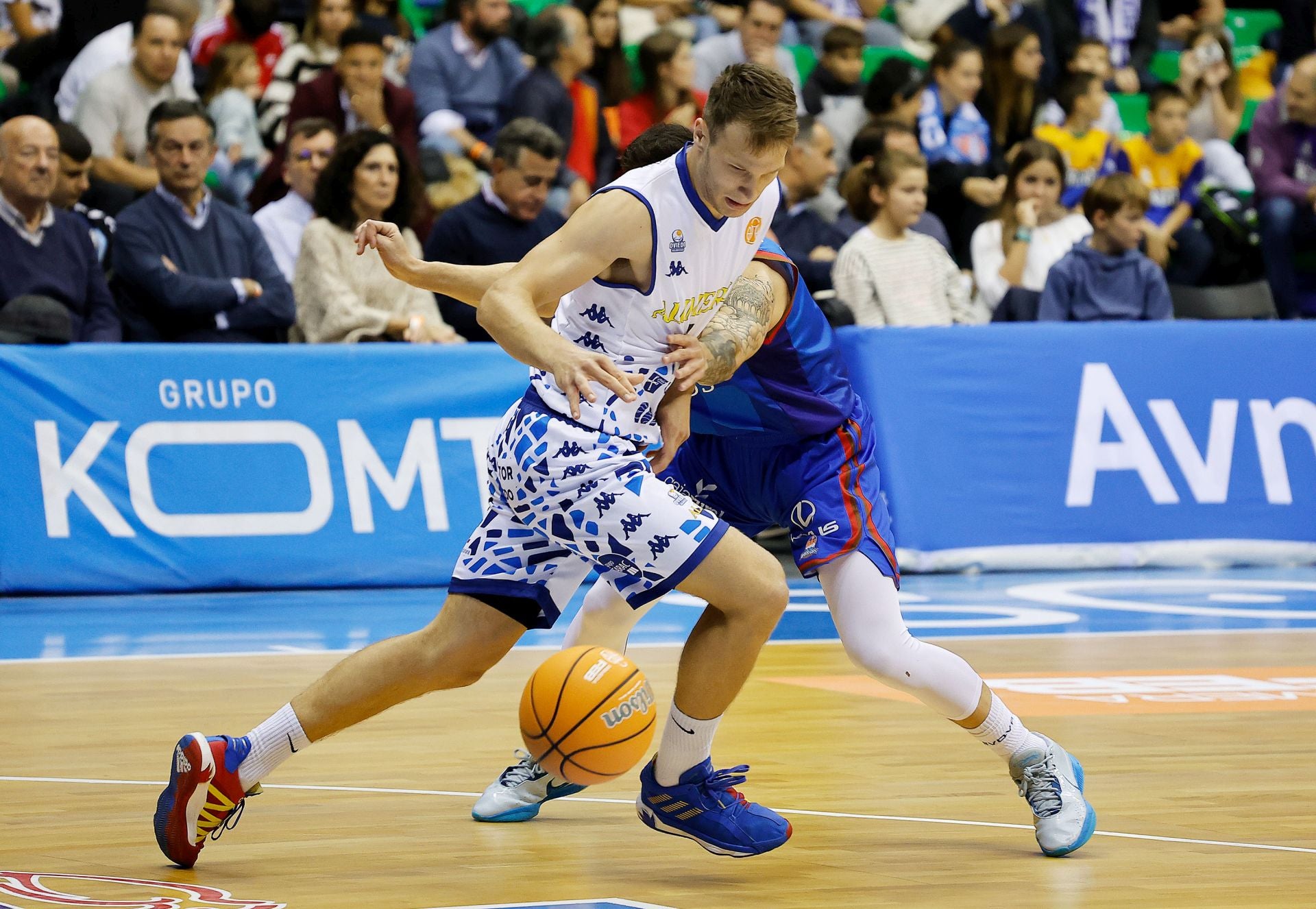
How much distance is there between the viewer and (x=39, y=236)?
35.1 ft

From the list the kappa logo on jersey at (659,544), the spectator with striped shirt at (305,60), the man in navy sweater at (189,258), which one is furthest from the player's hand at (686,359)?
the spectator with striped shirt at (305,60)

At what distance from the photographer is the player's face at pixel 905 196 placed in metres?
11.8

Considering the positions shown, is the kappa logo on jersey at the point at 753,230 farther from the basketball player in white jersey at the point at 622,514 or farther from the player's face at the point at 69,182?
the player's face at the point at 69,182

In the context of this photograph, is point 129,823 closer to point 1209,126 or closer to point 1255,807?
point 1255,807

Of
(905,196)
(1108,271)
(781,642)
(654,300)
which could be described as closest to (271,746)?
(654,300)

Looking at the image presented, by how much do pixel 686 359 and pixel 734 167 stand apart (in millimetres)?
A: 493

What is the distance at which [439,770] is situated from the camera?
6.07 metres

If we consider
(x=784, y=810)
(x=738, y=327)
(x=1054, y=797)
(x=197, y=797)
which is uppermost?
(x=738, y=327)

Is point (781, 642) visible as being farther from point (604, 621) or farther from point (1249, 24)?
point (1249, 24)

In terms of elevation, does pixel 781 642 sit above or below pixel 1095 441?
above

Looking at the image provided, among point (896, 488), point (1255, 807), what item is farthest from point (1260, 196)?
point (1255, 807)

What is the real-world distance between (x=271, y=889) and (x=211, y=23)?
35.9 feet

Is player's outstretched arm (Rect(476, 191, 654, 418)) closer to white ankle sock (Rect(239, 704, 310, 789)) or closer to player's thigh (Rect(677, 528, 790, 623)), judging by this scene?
player's thigh (Rect(677, 528, 790, 623))

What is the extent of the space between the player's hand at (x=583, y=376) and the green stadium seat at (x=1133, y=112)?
14.5 metres
